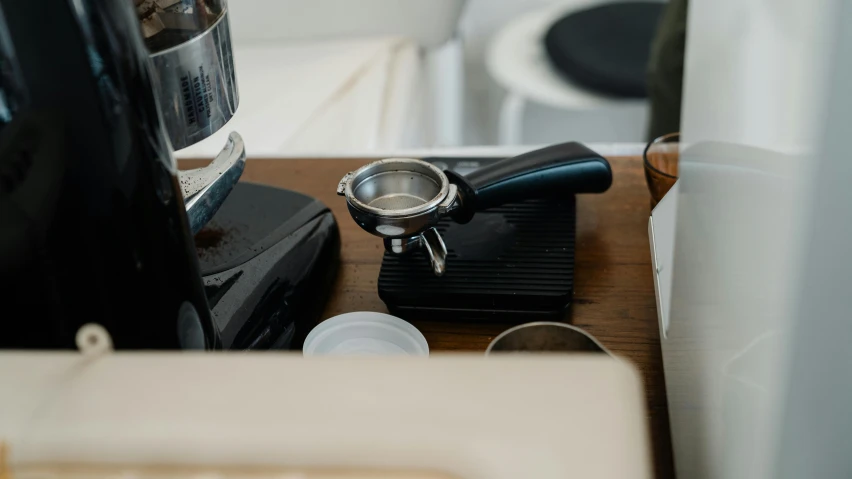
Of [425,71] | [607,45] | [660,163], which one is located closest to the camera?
[660,163]

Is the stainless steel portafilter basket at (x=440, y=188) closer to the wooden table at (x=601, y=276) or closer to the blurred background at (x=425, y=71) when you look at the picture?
the wooden table at (x=601, y=276)

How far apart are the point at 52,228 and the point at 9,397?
0.08m

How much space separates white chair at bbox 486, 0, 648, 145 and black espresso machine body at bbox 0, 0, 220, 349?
1093mm

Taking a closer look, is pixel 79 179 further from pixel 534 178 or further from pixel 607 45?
pixel 607 45

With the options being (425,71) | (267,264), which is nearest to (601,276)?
(267,264)

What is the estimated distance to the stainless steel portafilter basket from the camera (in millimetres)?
468

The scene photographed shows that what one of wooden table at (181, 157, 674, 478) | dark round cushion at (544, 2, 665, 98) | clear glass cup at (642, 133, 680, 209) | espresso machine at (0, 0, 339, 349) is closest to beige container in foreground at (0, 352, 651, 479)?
espresso machine at (0, 0, 339, 349)

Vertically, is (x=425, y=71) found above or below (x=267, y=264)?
below

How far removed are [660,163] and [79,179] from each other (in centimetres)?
43

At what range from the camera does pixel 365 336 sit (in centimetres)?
46

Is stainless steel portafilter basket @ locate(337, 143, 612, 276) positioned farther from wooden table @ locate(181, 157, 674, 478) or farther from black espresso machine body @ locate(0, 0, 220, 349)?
Result: black espresso machine body @ locate(0, 0, 220, 349)

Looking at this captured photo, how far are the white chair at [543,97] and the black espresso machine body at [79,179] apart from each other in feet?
3.58

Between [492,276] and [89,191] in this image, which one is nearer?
[89,191]

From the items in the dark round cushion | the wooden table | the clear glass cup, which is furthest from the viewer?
the dark round cushion
